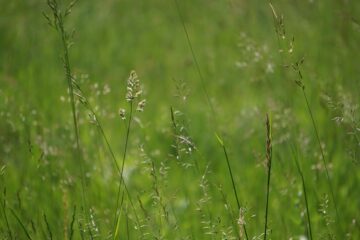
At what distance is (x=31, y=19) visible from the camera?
15.9 feet

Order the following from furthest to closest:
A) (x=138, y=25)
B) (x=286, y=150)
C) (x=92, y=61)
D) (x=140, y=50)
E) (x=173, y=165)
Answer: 1. (x=138, y=25)
2. (x=140, y=50)
3. (x=92, y=61)
4. (x=173, y=165)
5. (x=286, y=150)

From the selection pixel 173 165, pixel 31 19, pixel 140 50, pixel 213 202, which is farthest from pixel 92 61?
pixel 213 202

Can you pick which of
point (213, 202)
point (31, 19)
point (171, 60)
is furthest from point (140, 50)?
point (213, 202)

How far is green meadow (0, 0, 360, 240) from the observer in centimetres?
182

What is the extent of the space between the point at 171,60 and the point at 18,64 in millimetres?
1276

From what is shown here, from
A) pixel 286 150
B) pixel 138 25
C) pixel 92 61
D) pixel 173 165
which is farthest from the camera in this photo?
pixel 138 25

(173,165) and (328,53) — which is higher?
(328,53)

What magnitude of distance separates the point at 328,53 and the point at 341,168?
1.41m

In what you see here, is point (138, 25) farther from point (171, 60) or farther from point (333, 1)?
point (333, 1)

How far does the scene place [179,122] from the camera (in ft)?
6.59

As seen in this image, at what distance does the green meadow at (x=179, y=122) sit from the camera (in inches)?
71.5

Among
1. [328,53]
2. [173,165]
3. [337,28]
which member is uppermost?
[337,28]

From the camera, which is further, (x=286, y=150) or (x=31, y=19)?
(x=31, y=19)

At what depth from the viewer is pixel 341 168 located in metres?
2.62
